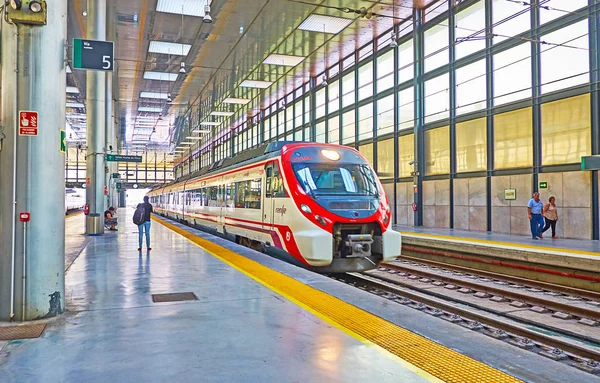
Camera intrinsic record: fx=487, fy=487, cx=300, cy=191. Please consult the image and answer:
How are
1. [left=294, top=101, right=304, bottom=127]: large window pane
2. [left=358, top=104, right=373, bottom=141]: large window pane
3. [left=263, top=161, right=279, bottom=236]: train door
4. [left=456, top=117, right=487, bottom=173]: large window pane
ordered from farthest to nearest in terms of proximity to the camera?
[left=294, top=101, right=304, bottom=127]: large window pane → [left=358, top=104, right=373, bottom=141]: large window pane → [left=456, top=117, right=487, bottom=173]: large window pane → [left=263, top=161, right=279, bottom=236]: train door

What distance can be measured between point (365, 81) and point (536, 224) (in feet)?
39.7

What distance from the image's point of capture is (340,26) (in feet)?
64.4

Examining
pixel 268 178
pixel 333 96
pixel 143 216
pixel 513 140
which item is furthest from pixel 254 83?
pixel 268 178

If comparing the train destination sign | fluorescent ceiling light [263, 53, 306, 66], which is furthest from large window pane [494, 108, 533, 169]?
the train destination sign

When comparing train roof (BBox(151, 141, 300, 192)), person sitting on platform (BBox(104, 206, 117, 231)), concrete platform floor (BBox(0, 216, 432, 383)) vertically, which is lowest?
concrete platform floor (BBox(0, 216, 432, 383))

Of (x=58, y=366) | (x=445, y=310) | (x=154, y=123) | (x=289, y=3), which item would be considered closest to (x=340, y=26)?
(x=289, y=3)

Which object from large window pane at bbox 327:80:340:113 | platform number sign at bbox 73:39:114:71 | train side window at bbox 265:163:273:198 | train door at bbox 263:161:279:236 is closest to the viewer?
platform number sign at bbox 73:39:114:71

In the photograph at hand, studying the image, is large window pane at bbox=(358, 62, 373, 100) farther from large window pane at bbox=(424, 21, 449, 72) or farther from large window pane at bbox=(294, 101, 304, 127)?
large window pane at bbox=(294, 101, 304, 127)

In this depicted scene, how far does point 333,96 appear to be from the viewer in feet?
87.5

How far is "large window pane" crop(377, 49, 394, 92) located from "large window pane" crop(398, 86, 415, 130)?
0.96 m

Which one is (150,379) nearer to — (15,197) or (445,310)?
(15,197)

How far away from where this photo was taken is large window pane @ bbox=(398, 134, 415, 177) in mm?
20956

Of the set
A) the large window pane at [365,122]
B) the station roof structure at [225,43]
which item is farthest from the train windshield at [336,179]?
the large window pane at [365,122]

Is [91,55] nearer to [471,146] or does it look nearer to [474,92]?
[474,92]
